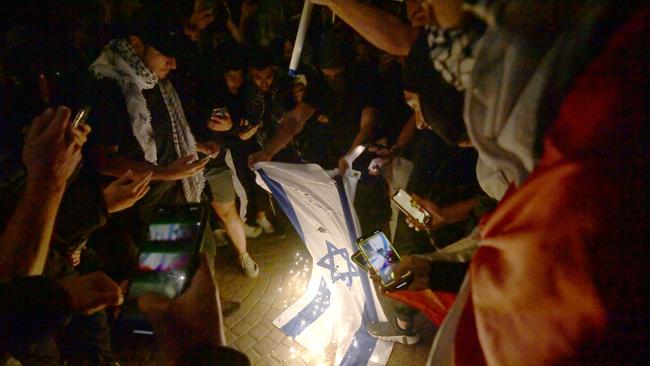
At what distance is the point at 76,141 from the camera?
1.90 m

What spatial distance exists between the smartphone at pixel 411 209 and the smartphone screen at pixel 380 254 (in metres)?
0.38

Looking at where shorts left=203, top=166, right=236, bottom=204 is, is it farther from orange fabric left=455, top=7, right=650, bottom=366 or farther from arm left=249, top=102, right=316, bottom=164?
orange fabric left=455, top=7, right=650, bottom=366

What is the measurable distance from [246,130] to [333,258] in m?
2.25

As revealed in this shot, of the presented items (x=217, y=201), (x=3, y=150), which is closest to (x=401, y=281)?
(x=3, y=150)

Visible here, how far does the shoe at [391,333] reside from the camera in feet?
12.3

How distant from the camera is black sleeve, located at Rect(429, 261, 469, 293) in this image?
7.37 feet

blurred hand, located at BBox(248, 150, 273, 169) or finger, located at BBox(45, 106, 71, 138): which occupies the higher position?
finger, located at BBox(45, 106, 71, 138)

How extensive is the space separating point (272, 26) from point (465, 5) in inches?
277

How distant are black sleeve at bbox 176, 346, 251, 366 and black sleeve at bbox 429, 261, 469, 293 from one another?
55.6 inches

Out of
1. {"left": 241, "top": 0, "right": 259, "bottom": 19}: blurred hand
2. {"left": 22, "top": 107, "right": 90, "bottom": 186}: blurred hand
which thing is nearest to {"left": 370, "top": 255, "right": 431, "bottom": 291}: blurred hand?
{"left": 22, "top": 107, "right": 90, "bottom": 186}: blurred hand

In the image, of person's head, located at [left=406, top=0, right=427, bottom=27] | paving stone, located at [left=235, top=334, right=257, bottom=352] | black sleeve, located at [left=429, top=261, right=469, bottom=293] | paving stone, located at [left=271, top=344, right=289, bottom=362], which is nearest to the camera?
black sleeve, located at [left=429, top=261, right=469, bottom=293]

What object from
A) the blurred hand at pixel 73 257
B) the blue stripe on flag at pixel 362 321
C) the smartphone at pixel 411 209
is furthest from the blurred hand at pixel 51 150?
the smartphone at pixel 411 209

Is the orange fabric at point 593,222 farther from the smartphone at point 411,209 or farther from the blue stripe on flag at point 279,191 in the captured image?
the blue stripe on flag at point 279,191

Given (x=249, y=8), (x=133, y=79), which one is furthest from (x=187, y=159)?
(x=249, y=8)
